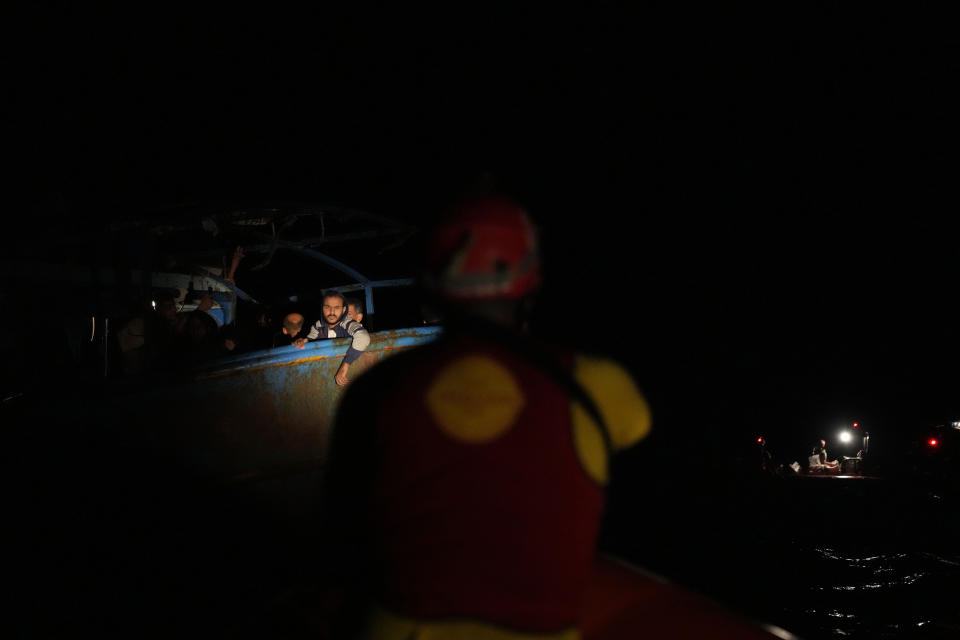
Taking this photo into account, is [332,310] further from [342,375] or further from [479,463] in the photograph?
[479,463]

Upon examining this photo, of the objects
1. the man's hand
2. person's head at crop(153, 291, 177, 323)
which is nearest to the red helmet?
the man's hand

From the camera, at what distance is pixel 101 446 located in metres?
4.75

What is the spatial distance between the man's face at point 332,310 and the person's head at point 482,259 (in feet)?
17.7

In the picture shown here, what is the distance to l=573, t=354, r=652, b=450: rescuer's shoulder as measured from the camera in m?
1.32

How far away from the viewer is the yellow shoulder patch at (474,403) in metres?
1.20

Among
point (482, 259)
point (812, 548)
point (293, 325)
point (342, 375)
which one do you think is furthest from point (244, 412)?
point (812, 548)

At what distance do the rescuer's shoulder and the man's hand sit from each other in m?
5.08

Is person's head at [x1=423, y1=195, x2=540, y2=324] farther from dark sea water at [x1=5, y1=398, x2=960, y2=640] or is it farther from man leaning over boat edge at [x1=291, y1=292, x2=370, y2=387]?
man leaning over boat edge at [x1=291, y1=292, x2=370, y2=387]

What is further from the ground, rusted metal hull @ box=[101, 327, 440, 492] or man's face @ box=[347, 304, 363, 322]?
man's face @ box=[347, 304, 363, 322]

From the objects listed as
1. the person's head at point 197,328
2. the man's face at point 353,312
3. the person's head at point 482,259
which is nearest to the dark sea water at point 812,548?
the man's face at point 353,312

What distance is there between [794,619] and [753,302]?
53095mm

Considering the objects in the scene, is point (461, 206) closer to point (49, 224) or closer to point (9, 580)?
point (9, 580)

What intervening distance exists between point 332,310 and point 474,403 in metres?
5.68

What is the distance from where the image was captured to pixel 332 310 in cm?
659
